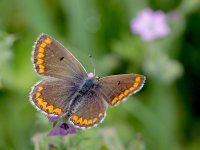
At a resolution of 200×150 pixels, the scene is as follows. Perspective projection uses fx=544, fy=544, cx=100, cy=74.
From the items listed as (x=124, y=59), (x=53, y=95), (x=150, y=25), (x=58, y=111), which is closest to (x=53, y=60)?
(x=53, y=95)

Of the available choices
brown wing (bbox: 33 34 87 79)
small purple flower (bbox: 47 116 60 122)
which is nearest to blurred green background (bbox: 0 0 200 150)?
brown wing (bbox: 33 34 87 79)

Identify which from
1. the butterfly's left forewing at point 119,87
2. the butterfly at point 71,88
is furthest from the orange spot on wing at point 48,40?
the butterfly's left forewing at point 119,87

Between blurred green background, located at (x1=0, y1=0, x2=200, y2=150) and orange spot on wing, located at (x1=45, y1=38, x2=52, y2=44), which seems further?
blurred green background, located at (x1=0, y1=0, x2=200, y2=150)

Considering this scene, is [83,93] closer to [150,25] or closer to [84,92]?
[84,92]

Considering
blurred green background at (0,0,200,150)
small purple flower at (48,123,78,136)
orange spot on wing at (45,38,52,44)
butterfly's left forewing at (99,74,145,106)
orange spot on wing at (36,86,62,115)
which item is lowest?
blurred green background at (0,0,200,150)

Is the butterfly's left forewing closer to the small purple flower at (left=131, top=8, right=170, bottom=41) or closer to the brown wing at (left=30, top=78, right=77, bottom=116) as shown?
the brown wing at (left=30, top=78, right=77, bottom=116)

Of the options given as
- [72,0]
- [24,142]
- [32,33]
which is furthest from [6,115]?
[72,0]

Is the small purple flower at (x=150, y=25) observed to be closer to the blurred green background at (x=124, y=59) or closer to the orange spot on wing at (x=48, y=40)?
the blurred green background at (x=124, y=59)
